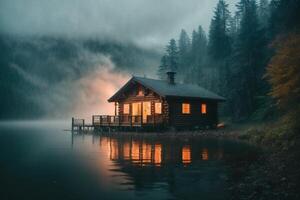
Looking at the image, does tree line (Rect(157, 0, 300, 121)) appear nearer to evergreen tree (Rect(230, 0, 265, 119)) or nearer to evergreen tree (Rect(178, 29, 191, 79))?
evergreen tree (Rect(230, 0, 265, 119))

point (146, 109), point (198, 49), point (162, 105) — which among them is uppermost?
point (198, 49)

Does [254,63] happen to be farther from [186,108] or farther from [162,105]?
[162,105]

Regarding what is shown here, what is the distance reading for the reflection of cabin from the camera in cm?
3872

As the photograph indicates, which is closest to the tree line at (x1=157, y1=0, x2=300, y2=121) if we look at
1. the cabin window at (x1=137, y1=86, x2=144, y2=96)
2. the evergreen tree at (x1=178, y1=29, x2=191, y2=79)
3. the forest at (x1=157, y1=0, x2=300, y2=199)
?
the forest at (x1=157, y1=0, x2=300, y2=199)

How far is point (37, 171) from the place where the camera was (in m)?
14.1

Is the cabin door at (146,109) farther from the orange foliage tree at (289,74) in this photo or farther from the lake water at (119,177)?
the lake water at (119,177)

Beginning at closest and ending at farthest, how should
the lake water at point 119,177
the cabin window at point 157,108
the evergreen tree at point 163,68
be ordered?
the lake water at point 119,177
the cabin window at point 157,108
the evergreen tree at point 163,68

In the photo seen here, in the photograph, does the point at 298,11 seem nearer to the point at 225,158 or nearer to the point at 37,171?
the point at 225,158

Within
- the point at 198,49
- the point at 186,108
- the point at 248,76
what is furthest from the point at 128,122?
the point at 198,49

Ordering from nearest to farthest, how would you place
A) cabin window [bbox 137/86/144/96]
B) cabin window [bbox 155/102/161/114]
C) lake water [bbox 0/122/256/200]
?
lake water [bbox 0/122/256/200]
cabin window [bbox 155/102/161/114]
cabin window [bbox 137/86/144/96]

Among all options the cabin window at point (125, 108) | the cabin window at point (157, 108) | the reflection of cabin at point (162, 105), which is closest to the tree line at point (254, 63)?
the reflection of cabin at point (162, 105)

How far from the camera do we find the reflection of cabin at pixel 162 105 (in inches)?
1524

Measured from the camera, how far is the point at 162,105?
39.1 meters

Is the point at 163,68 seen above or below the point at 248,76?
above
